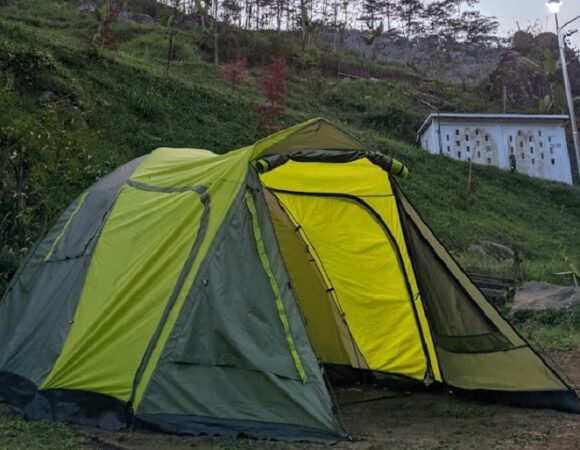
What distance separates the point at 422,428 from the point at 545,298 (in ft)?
18.9

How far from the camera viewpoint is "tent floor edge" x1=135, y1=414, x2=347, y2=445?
323 centimetres

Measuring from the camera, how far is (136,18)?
33344mm

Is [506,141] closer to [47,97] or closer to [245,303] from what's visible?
[47,97]

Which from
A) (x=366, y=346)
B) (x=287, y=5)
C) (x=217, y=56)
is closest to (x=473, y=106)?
(x=217, y=56)

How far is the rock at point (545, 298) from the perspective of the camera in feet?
27.3

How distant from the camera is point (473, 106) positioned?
111 feet

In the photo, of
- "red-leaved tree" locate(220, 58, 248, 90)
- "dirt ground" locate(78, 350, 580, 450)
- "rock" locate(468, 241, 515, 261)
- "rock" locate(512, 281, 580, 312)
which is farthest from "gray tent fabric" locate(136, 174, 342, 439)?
"red-leaved tree" locate(220, 58, 248, 90)

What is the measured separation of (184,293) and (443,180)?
58.8 feet

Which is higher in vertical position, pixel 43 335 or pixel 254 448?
pixel 43 335

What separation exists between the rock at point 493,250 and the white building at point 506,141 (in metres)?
9.98

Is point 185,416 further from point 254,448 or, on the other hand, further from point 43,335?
point 43,335

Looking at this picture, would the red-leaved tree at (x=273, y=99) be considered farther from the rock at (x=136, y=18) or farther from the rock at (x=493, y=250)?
the rock at (x=136, y=18)

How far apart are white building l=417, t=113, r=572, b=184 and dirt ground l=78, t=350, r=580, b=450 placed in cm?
2130

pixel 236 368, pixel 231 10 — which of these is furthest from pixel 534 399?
pixel 231 10
